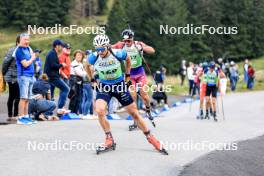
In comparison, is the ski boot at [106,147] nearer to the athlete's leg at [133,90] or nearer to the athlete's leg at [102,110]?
the athlete's leg at [102,110]

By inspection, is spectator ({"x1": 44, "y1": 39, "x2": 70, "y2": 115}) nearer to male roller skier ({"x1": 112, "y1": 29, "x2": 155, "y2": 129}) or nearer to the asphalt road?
the asphalt road

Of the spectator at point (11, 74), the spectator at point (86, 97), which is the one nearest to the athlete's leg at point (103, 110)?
the spectator at point (11, 74)

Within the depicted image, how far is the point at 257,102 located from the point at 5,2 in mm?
69016

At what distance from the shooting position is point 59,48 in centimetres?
1535

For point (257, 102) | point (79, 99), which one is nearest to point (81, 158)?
point (79, 99)

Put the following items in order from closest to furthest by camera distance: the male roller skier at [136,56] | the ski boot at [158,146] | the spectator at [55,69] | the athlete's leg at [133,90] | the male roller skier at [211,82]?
1. the ski boot at [158,146]
2. the athlete's leg at [133,90]
3. the male roller skier at [136,56]
4. the spectator at [55,69]
5. the male roller skier at [211,82]

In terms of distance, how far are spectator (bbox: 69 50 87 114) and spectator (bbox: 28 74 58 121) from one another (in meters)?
1.40

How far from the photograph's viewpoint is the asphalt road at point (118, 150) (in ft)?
28.7

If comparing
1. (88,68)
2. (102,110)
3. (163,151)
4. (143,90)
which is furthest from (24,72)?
(163,151)

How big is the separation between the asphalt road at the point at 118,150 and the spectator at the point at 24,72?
0.45 m

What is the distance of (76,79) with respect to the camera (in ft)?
53.8

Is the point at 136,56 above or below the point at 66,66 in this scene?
above

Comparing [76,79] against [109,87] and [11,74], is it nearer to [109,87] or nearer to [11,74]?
[11,74]

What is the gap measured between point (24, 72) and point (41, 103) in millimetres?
1428
